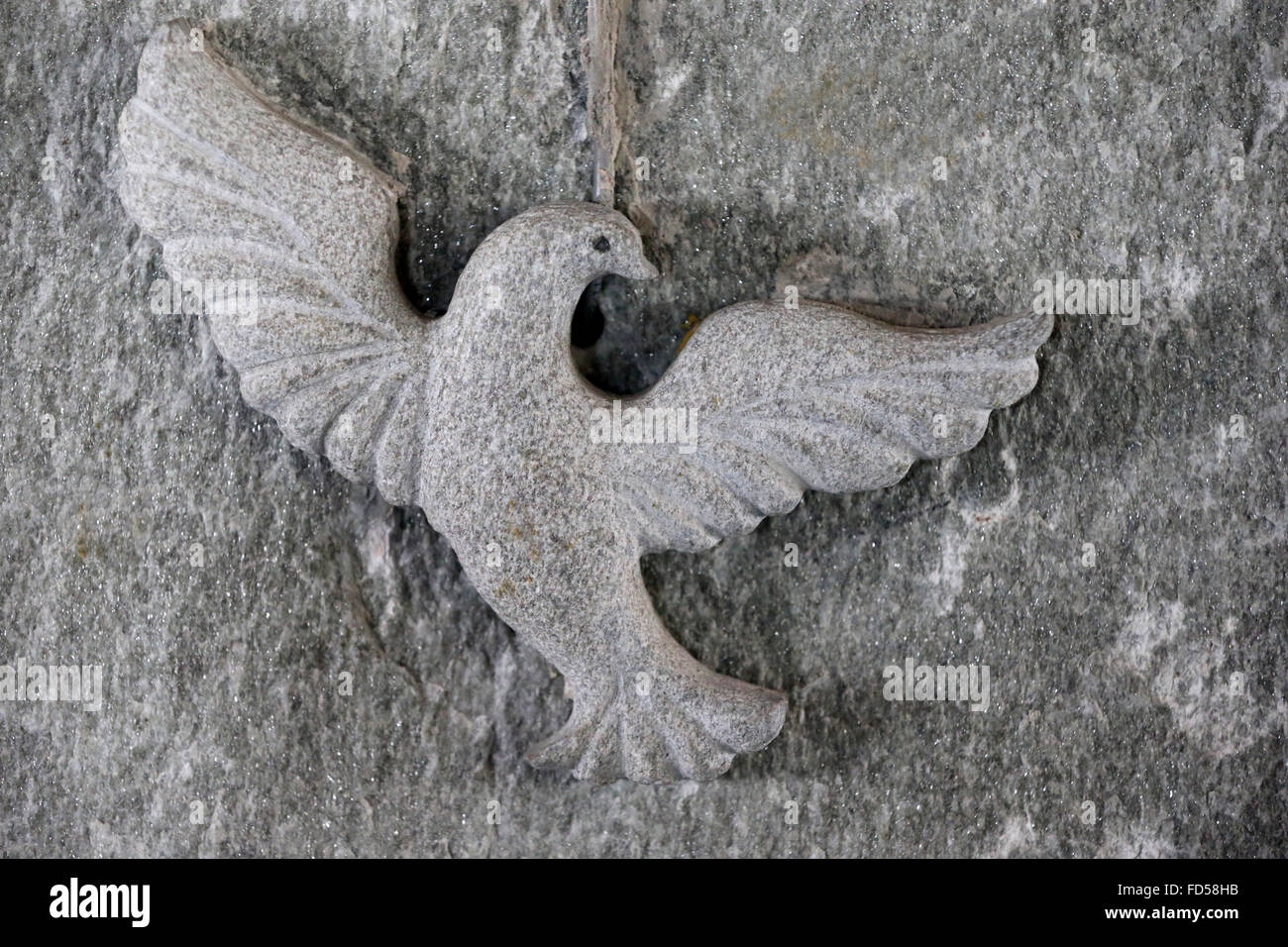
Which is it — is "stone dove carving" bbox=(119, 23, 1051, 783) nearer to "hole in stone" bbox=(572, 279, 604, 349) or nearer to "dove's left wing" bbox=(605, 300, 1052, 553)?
"dove's left wing" bbox=(605, 300, 1052, 553)

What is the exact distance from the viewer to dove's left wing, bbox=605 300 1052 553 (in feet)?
4.98

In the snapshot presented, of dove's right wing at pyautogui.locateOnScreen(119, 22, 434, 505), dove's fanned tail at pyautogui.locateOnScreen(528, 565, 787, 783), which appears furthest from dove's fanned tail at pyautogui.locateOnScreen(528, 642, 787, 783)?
dove's right wing at pyautogui.locateOnScreen(119, 22, 434, 505)

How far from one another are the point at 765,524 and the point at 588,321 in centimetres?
34

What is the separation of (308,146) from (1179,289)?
111cm

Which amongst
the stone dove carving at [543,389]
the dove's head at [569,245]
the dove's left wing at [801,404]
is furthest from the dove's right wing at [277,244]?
the dove's left wing at [801,404]

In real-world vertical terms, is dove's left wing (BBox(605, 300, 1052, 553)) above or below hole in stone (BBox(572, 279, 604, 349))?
below

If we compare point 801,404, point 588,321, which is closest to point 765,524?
point 801,404

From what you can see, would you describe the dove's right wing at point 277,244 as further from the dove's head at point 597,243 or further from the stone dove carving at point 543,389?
the dove's head at point 597,243

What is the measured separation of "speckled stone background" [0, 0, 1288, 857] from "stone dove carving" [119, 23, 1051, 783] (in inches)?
3.6

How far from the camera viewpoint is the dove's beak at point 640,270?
1.52 m

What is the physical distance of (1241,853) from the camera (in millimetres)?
1802

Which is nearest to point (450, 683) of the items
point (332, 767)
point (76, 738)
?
point (332, 767)

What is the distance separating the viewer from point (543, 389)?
59.7 inches

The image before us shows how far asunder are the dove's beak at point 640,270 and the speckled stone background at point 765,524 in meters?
0.08
